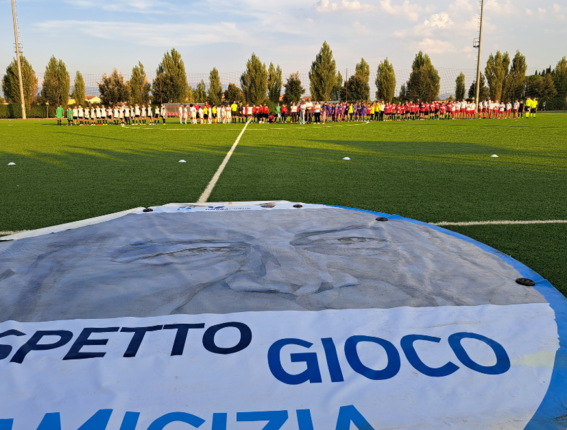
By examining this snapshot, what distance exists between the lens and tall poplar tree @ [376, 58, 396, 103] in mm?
59625

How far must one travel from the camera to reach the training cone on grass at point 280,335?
60.7 inches

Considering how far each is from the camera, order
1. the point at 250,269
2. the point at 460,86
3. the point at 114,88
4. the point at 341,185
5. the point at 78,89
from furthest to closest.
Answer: the point at 460,86 → the point at 78,89 → the point at 114,88 → the point at 341,185 → the point at 250,269

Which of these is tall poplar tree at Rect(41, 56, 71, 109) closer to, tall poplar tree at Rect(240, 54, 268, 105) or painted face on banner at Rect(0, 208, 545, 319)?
tall poplar tree at Rect(240, 54, 268, 105)

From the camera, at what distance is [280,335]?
198 centimetres

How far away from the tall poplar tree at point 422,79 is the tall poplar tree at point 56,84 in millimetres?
42917

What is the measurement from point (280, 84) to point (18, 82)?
33895 millimetres

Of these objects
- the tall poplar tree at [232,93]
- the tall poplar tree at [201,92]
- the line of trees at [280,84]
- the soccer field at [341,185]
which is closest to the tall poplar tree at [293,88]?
the line of trees at [280,84]

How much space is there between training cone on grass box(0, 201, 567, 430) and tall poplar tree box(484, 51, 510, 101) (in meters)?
63.9

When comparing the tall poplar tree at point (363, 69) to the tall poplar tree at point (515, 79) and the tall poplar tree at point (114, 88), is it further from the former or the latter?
the tall poplar tree at point (114, 88)

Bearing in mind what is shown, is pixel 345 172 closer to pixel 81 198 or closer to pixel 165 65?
pixel 81 198

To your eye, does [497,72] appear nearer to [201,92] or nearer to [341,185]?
[201,92]

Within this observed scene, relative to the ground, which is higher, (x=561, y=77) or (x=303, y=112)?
(x=561, y=77)

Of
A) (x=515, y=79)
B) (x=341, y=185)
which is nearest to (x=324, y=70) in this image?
(x=515, y=79)

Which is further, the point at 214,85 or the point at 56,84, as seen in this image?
the point at 214,85
